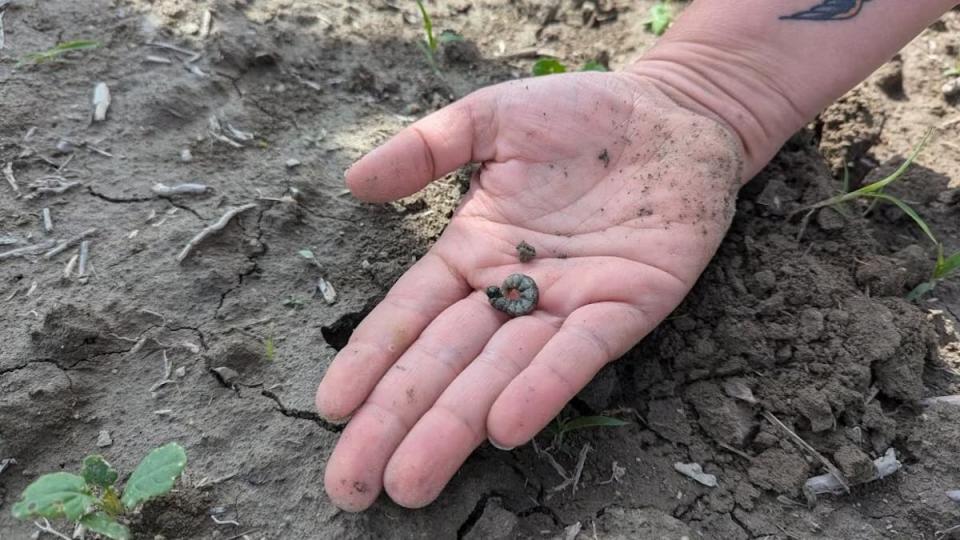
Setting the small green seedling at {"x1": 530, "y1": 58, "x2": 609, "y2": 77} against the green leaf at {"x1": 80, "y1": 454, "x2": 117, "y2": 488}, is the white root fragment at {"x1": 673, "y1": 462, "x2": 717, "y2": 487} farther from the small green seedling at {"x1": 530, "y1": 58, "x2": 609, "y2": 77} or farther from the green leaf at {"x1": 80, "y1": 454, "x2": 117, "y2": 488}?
the small green seedling at {"x1": 530, "y1": 58, "x2": 609, "y2": 77}

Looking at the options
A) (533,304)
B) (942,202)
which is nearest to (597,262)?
(533,304)

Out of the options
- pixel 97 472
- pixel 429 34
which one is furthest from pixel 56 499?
pixel 429 34

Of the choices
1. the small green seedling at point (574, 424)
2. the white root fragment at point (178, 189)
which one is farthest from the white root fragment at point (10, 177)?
the small green seedling at point (574, 424)

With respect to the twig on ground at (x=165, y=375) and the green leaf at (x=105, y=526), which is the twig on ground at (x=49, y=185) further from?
the green leaf at (x=105, y=526)

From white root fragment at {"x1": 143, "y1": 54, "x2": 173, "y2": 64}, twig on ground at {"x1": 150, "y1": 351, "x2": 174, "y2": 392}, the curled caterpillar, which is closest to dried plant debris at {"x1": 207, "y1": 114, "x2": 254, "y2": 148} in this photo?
white root fragment at {"x1": 143, "y1": 54, "x2": 173, "y2": 64}

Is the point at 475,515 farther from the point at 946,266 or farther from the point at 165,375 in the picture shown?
the point at 946,266
